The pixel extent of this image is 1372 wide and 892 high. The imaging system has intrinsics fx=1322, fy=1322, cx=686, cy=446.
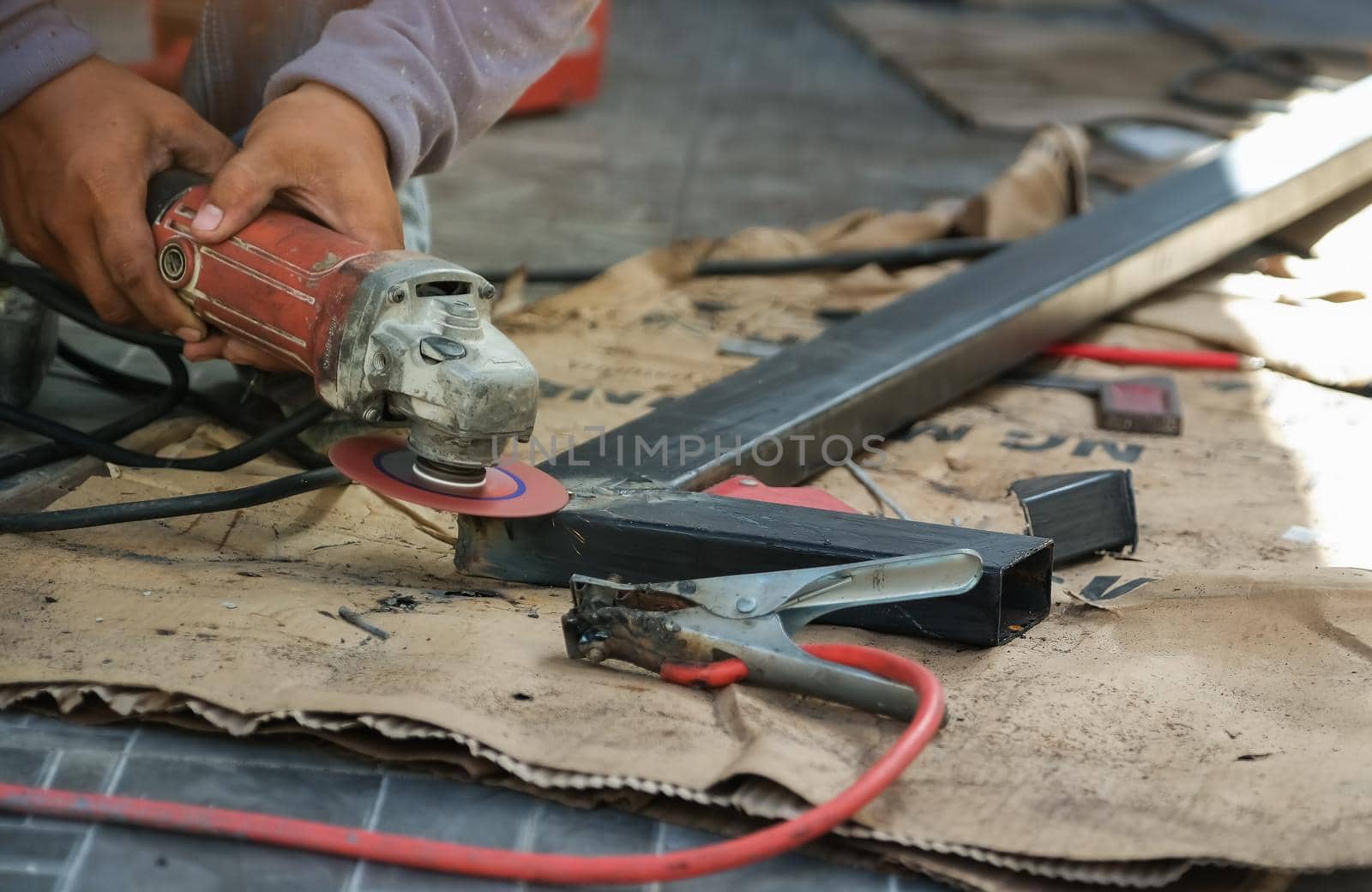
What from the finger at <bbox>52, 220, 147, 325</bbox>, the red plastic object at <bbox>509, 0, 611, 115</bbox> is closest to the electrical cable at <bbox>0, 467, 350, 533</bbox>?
the finger at <bbox>52, 220, 147, 325</bbox>

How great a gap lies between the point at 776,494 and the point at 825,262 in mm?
1303

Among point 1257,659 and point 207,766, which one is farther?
point 1257,659

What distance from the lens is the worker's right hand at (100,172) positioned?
154cm

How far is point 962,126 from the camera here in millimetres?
4336

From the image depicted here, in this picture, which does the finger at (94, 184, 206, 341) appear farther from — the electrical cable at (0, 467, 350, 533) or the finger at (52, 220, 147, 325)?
the electrical cable at (0, 467, 350, 533)

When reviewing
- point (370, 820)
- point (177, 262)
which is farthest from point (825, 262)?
point (370, 820)

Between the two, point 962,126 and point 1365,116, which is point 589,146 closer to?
point 962,126

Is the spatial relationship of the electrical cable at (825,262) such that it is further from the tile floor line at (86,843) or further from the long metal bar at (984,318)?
the tile floor line at (86,843)

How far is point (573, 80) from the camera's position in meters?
4.38

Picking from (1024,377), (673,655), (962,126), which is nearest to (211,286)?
(673,655)

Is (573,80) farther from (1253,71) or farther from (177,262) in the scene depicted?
(177,262)

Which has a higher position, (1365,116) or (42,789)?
(1365,116)

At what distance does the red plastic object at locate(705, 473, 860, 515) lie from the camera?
1652 mm

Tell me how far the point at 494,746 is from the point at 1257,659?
31.0 inches
